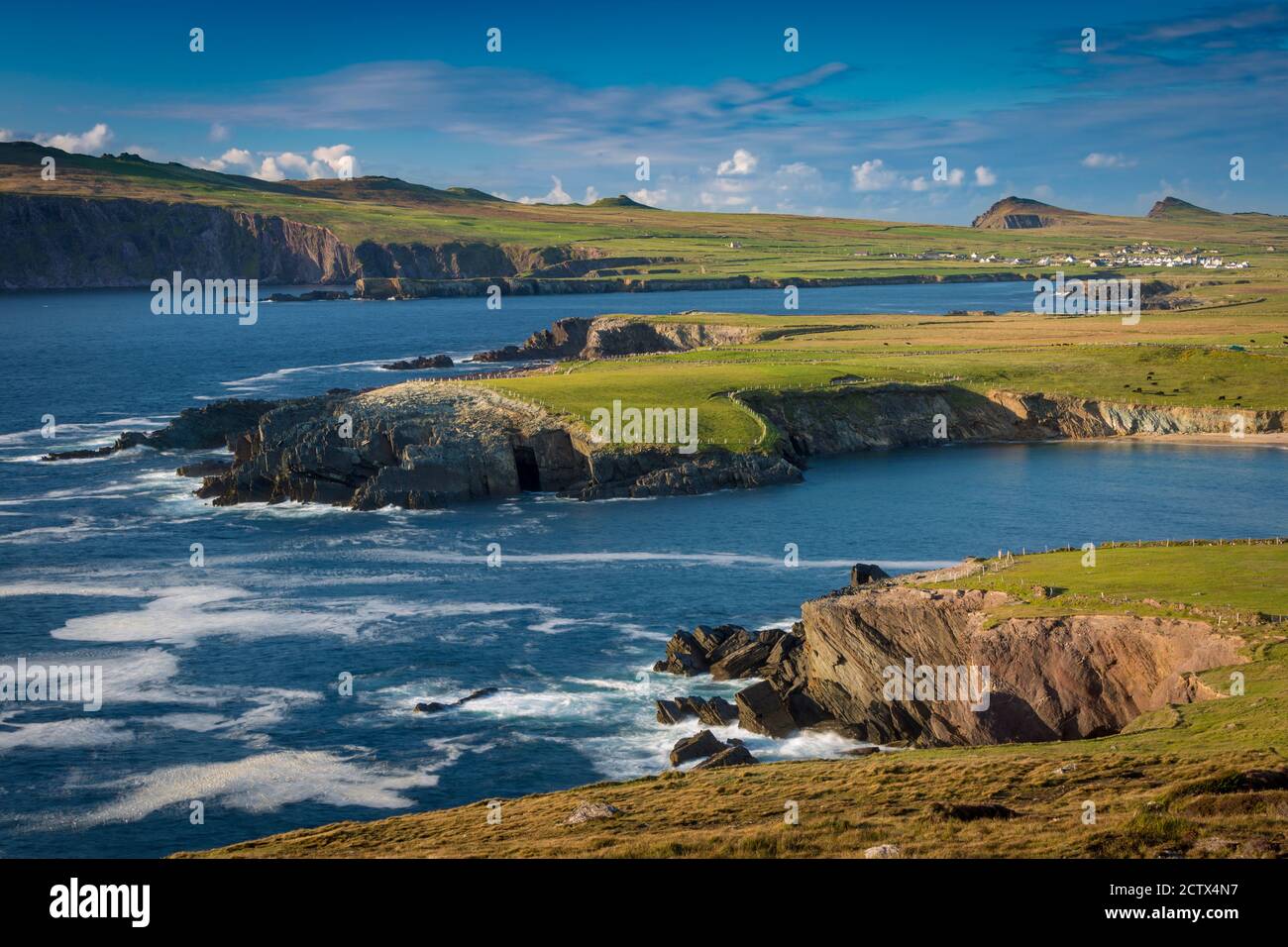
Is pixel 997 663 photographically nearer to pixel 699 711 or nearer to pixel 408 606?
pixel 699 711

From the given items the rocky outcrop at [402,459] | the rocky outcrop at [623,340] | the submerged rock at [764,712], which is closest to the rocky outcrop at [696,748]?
the submerged rock at [764,712]

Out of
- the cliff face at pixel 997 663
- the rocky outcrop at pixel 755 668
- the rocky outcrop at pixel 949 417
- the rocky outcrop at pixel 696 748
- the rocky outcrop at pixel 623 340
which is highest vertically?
the rocky outcrop at pixel 623 340

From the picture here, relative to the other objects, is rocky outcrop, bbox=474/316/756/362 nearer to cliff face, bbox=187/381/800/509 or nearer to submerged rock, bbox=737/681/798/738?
cliff face, bbox=187/381/800/509

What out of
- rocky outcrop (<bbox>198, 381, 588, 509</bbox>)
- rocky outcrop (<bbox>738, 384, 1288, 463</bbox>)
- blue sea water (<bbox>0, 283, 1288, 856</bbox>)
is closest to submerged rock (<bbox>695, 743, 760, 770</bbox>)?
blue sea water (<bbox>0, 283, 1288, 856</bbox>)

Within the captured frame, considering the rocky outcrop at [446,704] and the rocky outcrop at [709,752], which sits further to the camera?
the rocky outcrop at [446,704]

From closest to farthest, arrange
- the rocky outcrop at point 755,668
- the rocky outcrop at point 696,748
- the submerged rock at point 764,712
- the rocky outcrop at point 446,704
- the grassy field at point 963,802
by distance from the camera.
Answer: the grassy field at point 963,802
the rocky outcrop at point 696,748
the submerged rock at point 764,712
the rocky outcrop at point 755,668
the rocky outcrop at point 446,704

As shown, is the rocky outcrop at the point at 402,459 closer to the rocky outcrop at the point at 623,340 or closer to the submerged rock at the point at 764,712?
the submerged rock at the point at 764,712

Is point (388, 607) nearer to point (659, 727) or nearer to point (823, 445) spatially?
point (659, 727)
